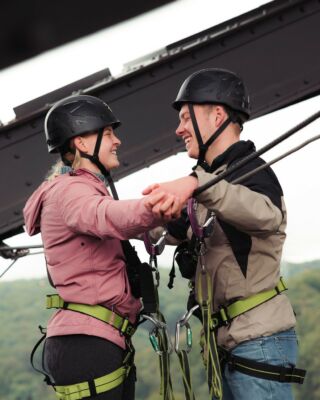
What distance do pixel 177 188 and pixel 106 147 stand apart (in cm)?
63

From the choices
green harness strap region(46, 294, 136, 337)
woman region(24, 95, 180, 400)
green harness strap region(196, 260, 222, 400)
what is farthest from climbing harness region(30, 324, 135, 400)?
green harness strap region(196, 260, 222, 400)

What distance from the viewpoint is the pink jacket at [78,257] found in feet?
7.75

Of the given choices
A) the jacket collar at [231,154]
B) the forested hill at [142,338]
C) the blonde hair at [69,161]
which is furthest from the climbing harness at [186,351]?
the forested hill at [142,338]

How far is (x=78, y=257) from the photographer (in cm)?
243

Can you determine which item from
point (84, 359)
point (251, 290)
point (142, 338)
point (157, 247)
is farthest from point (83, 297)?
point (142, 338)

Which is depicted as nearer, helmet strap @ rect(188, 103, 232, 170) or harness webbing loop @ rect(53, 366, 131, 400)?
harness webbing loop @ rect(53, 366, 131, 400)

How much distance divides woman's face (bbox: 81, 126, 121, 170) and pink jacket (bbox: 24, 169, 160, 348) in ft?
0.33

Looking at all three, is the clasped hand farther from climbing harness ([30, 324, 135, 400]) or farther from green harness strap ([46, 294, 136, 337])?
climbing harness ([30, 324, 135, 400])

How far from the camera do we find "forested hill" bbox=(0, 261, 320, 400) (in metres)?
40.2

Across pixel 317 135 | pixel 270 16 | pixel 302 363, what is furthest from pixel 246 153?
pixel 302 363

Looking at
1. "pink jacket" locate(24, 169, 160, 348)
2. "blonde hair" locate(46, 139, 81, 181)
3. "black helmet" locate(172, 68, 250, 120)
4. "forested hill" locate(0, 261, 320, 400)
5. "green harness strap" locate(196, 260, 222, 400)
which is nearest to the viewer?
"pink jacket" locate(24, 169, 160, 348)

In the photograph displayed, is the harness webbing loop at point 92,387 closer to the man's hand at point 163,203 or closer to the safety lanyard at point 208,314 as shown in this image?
the safety lanyard at point 208,314

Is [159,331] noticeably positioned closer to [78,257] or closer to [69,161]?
[78,257]

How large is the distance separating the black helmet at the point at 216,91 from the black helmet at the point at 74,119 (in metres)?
0.30
